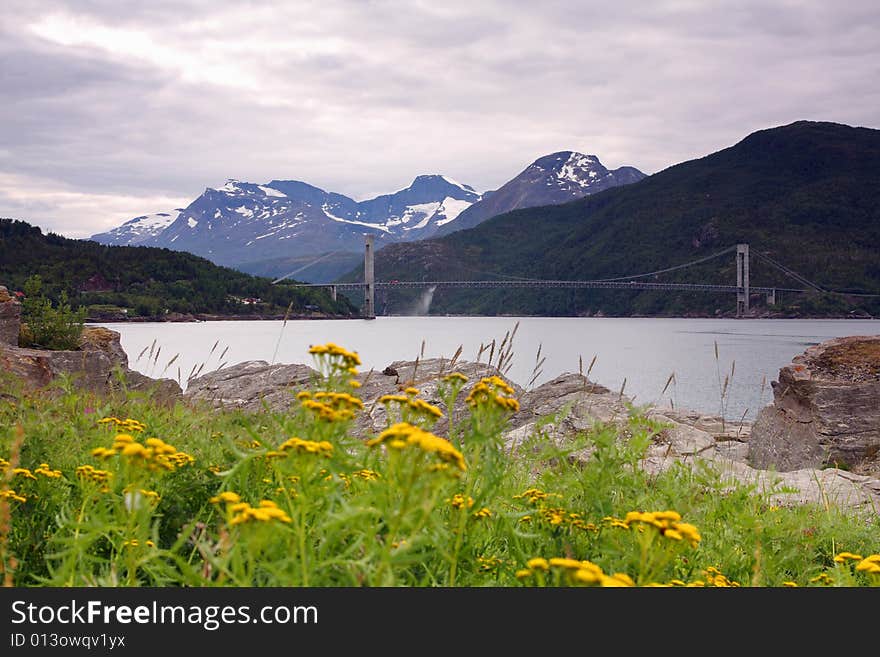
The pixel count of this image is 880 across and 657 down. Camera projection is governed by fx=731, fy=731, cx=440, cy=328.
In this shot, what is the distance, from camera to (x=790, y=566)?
15.0ft

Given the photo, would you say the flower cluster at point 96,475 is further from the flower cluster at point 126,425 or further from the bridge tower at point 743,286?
the bridge tower at point 743,286

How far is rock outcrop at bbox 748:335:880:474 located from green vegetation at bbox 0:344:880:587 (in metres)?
4.41

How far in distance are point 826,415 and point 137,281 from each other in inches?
3952

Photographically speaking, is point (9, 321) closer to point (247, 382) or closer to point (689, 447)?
point (247, 382)

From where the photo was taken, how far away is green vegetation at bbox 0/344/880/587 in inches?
81.7

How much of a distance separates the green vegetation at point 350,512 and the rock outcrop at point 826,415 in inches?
→ 174

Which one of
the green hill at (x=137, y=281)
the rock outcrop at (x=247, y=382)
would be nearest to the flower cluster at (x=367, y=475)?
the rock outcrop at (x=247, y=382)

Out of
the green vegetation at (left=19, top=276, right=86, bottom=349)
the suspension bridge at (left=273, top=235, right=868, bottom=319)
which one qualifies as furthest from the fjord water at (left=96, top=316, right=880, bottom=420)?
the suspension bridge at (left=273, top=235, right=868, bottom=319)

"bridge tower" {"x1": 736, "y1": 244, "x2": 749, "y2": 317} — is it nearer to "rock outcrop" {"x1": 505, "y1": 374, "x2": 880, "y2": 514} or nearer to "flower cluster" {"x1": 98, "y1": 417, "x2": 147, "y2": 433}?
"rock outcrop" {"x1": 505, "y1": 374, "x2": 880, "y2": 514}

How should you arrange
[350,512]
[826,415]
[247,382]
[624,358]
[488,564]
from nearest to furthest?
1. [350,512]
2. [488,564]
3. [826,415]
4. [247,382]
5. [624,358]

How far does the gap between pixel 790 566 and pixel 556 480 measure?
1.69 metres

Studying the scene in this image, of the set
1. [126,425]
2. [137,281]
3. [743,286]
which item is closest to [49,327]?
[126,425]

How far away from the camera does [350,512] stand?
2.01m

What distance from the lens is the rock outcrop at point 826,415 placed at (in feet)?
31.1
